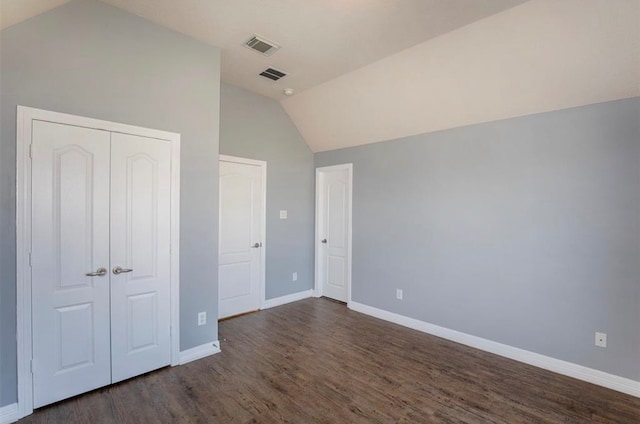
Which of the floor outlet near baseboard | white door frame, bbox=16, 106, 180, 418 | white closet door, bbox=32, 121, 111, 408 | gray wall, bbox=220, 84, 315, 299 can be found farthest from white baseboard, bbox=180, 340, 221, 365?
the floor outlet near baseboard

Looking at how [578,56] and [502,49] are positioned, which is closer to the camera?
[578,56]

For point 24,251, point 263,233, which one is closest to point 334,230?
point 263,233

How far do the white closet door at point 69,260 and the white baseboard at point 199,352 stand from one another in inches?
24.3

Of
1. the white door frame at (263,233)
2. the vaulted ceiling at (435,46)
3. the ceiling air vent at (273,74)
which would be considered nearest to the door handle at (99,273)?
the vaulted ceiling at (435,46)

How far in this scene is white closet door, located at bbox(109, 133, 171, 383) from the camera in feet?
8.17

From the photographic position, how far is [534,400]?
238 cm

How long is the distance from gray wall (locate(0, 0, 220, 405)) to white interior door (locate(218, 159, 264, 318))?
975 millimetres

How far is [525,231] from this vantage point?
119 inches

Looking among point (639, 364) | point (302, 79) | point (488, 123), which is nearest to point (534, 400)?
point (639, 364)

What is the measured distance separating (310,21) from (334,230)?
3176 millimetres

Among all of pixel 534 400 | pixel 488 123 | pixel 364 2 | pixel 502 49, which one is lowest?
pixel 534 400

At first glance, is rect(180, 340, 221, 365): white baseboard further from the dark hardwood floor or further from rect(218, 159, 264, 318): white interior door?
rect(218, 159, 264, 318): white interior door

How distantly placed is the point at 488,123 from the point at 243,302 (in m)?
3.94

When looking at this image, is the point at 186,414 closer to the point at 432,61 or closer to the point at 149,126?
the point at 149,126
